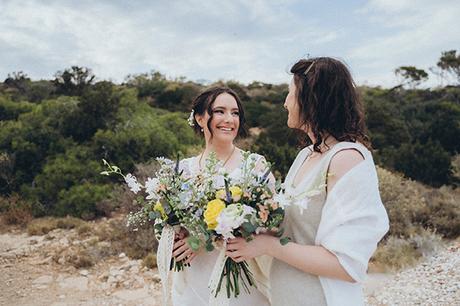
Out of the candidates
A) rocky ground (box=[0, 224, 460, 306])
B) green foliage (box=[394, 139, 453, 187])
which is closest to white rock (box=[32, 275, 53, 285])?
rocky ground (box=[0, 224, 460, 306])

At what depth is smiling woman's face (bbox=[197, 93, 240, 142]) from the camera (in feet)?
9.60

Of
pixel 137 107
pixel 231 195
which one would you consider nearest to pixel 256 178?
pixel 231 195

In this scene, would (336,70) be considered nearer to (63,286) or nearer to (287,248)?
(287,248)

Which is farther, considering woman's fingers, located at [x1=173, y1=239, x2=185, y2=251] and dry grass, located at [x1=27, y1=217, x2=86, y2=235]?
dry grass, located at [x1=27, y1=217, x2=86, y2=235]

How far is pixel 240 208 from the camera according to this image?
167 cm

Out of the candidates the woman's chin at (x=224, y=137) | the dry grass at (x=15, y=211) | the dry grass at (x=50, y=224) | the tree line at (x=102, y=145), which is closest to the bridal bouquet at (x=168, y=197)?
the woman's chin at (x=224, y=137)

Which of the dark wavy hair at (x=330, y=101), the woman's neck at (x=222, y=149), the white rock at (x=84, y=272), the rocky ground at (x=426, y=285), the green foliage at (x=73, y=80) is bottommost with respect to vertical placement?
the white rock at (x=84, y=272)

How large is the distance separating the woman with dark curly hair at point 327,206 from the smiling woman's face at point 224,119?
1.11 m

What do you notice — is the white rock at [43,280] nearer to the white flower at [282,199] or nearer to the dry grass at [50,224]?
the dry grass at [50,224]

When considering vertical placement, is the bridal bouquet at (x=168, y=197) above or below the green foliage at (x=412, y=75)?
below

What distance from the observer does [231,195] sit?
1.76 metres

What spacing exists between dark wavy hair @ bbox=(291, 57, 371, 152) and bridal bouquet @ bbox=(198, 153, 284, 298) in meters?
0.29

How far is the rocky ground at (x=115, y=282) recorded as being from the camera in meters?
5.61

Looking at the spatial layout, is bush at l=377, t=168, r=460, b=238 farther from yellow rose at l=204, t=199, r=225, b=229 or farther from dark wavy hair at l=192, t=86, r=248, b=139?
yellow rose at l=204, t=199, r=225, b=229
